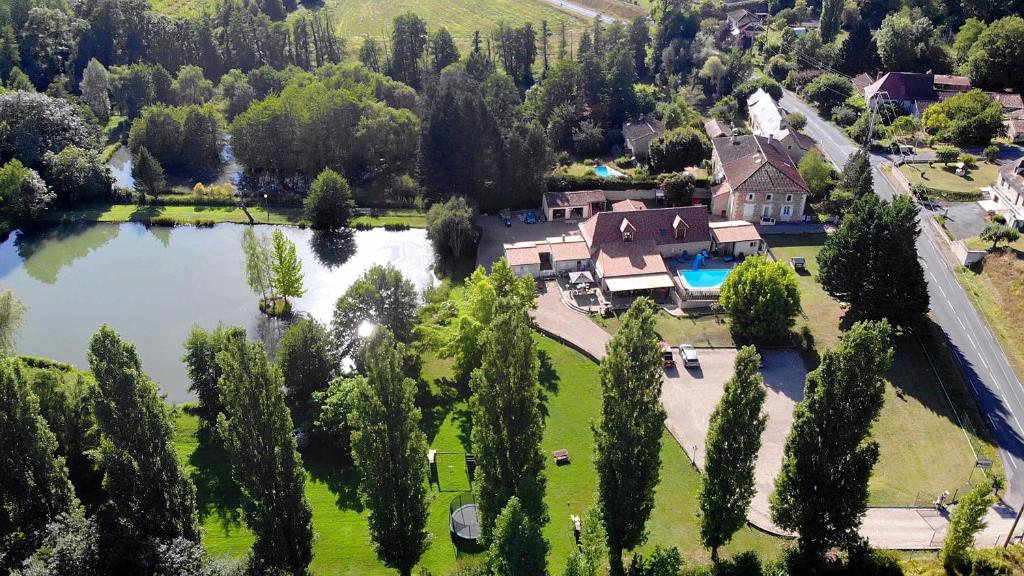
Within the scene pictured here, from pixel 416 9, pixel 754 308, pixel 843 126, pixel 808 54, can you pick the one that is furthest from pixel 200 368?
pixel 416 9

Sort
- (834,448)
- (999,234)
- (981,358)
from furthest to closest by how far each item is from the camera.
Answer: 1. (999,234)
2. (981,358)
3. (834,448)

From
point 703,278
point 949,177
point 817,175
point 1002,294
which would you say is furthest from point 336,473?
point 949,177

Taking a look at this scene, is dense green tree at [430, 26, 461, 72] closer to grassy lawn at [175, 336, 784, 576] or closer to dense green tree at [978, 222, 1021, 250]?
grassy lawn at [175, 336, 784, 576]

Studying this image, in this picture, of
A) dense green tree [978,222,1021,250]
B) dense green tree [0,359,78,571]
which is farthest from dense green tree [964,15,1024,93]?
dense green tree [0,359,78,571]

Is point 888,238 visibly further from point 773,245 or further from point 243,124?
point 243,124

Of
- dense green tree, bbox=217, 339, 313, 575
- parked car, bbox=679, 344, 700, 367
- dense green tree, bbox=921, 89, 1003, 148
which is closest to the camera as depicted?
dense green tree, bbox=217, 339, 313, 575

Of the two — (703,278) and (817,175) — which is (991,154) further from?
(703,278)

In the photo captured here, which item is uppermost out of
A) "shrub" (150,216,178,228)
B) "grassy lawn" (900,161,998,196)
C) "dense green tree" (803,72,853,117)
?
"dense green tree" (803,72,853,117)
